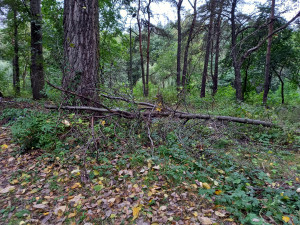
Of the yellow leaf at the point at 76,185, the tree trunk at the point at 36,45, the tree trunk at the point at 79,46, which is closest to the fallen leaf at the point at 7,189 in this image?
the yellow leaf at the point at 76,185

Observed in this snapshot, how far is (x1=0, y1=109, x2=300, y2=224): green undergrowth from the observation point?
7.39 feet


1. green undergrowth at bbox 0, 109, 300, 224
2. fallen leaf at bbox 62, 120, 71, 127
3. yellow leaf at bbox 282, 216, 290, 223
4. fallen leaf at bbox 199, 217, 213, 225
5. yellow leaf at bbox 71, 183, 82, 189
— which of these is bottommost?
fallen leaf at bbox 199, 217, 213, 225

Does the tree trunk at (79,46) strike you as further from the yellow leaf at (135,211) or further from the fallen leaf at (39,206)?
the yellow leaf at (135,211)

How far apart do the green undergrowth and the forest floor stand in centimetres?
13

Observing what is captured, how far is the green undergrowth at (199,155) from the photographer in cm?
225

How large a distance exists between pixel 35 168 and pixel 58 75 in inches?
84.3

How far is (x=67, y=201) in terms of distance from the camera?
230 centimetres

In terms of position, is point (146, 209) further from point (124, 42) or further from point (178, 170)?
point (124, 42)

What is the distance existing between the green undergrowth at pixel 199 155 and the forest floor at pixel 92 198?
127 millimetres

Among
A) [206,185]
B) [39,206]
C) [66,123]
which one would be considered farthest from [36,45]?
[206,185]

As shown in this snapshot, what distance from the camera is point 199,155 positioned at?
133 inches

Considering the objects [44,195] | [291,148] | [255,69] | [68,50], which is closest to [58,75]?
[68,50]

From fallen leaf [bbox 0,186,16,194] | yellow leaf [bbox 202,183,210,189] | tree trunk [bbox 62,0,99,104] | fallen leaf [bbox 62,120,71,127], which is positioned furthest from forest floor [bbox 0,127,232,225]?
tree trunk [bbox 62,0,99,104]

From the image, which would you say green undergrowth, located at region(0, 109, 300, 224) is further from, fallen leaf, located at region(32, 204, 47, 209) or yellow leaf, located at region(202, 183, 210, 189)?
fallen leaf, located at region(32, 204, 47, 209)
